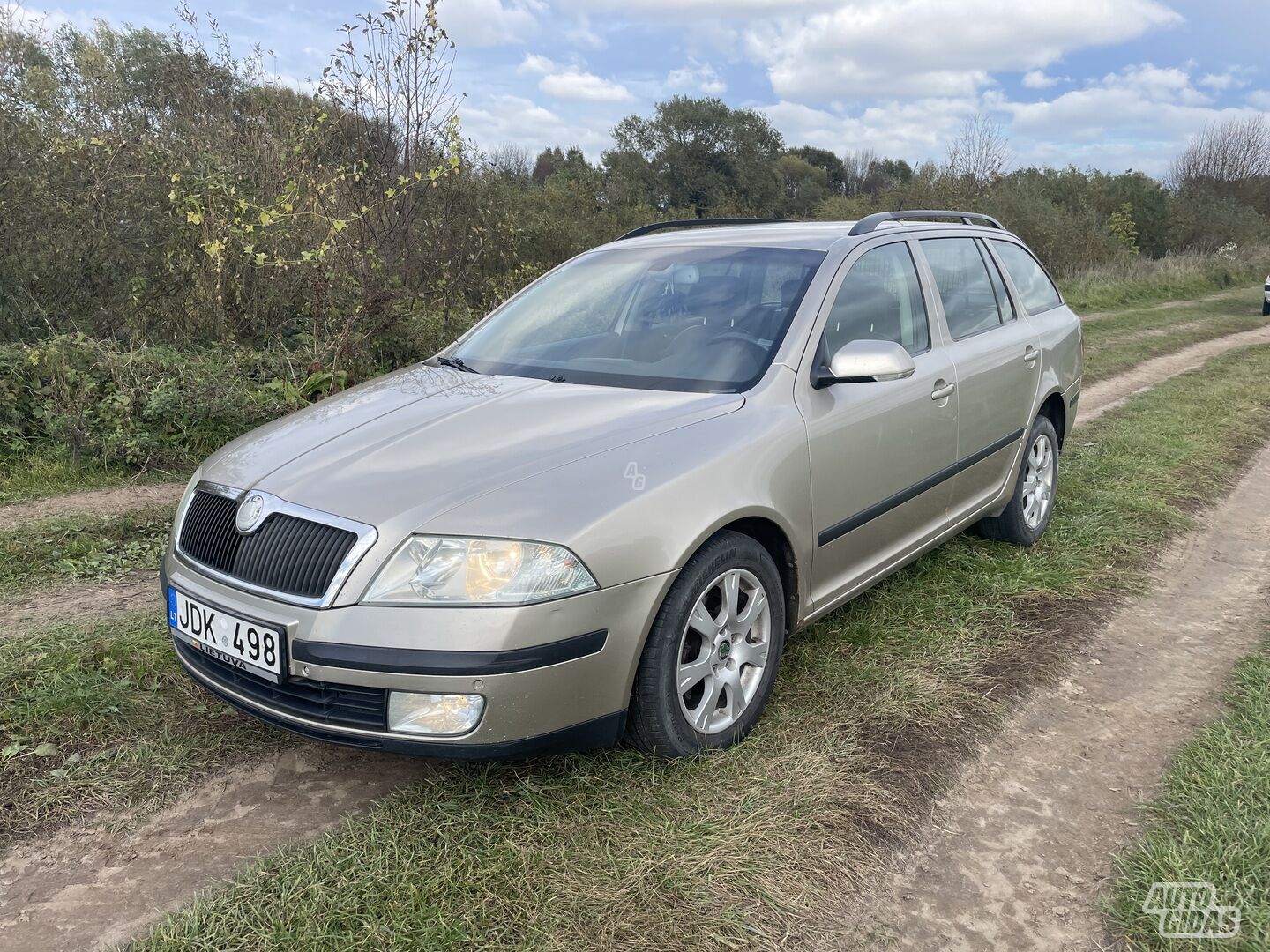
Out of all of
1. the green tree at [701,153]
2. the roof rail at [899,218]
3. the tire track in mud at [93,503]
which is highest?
the green tree at [701,153]

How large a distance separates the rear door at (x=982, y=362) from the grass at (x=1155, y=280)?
14370 mm

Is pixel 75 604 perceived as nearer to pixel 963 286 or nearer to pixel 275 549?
pixel 275 549

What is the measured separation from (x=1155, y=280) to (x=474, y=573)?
24.0 meters

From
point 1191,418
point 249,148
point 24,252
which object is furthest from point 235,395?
point 1191,418

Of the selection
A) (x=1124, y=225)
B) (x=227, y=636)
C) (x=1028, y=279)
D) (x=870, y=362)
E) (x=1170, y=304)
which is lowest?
(x=227, y=636)

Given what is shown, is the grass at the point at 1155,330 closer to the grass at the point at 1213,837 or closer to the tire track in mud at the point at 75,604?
the grass at the point at 1213,837

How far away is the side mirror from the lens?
318cm

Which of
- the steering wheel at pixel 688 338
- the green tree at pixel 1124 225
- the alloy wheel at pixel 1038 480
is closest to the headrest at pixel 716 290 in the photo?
the steering wheel at pixel 688 338

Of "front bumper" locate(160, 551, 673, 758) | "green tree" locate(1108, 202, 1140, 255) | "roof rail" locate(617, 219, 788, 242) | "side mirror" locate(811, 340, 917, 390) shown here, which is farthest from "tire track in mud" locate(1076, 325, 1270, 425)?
"green tree" locate(1108, 202, 1140, 255)

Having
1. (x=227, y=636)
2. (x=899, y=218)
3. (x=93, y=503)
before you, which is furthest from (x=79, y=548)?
(x=899, y=218)

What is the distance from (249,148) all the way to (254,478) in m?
6.52

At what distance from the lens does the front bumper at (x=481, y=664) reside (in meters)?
2.34

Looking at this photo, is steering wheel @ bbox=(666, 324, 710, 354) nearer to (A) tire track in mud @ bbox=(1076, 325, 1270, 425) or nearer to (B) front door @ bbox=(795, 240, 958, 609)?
(B) front door @ bbox=(795, 240, 958, 609)

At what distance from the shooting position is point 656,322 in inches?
143
